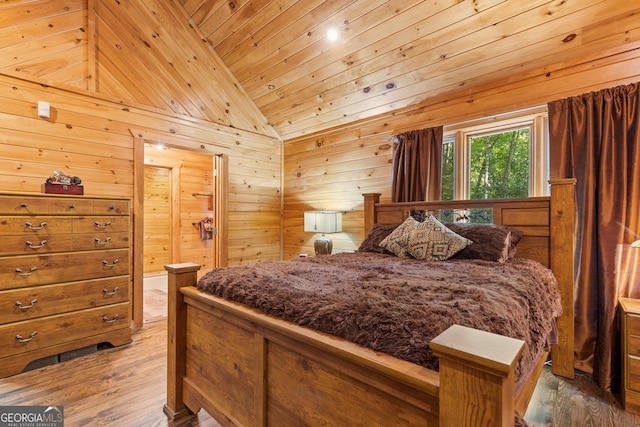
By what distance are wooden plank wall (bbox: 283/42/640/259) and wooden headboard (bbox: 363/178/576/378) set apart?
80cm

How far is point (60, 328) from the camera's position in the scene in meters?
2.30

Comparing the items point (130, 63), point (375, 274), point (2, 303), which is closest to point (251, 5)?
point (130, 63)

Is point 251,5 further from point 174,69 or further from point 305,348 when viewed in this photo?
point 305,348

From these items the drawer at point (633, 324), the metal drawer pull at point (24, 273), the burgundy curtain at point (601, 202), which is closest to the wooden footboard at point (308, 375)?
the metal drawer pull at point (24, 273)

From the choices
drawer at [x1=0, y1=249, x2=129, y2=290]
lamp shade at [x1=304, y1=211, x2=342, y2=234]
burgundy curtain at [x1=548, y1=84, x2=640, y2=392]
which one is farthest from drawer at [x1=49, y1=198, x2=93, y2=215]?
burgundy curtain at [x1=548, y1=84, x2=640, y2=392]

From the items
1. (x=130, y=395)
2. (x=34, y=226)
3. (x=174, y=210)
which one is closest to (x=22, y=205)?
(x=34, y=226)

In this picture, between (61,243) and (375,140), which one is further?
(375,140)

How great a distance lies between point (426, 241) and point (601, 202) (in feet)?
3.84

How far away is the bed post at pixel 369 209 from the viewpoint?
127 inches

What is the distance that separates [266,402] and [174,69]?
339 cm

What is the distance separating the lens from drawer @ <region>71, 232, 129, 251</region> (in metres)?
2.39

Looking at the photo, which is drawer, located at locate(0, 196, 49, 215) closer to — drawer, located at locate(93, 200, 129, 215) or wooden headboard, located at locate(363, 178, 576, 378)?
drawer, located at locate(93, 200, 129, 215)

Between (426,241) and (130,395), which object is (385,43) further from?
(130,395)

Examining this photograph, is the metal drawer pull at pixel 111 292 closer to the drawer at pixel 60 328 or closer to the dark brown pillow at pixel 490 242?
the drawer at pixel 60 328
